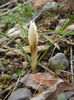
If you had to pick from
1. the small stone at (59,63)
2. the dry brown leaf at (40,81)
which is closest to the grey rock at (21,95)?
the dry brown leaf at (40,81)

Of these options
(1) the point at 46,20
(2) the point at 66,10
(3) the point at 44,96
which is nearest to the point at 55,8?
(2) the point at 66,10

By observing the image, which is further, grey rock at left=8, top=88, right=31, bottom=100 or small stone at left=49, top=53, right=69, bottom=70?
small stone at left=49, top=53, right=69, bottom=70

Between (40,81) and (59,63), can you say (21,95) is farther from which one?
(59,63)

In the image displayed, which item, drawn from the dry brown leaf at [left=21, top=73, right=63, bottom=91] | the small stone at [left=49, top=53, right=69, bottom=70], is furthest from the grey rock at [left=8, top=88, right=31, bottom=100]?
the small stone at [left=49, top=53, right=69, bottom=70]

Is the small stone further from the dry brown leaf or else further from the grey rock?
the grey rock

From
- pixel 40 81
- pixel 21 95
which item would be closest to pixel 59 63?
pixel 40 81

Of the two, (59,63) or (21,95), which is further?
(59,63)

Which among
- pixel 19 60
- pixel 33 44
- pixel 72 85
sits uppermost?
pixel 33 44

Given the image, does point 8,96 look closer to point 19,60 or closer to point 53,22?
point 19,60

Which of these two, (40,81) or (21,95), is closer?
(21,95)
